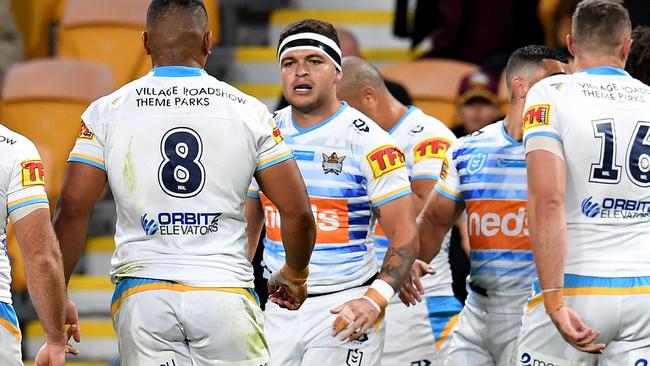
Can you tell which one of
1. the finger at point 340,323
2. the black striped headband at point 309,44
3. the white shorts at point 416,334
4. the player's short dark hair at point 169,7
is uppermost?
the player's short dark hair at point 169,7

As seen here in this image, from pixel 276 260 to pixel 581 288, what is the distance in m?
1.35

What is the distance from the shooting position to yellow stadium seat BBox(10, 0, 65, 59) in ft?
36.7

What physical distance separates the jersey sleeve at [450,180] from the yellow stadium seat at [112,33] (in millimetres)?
4318

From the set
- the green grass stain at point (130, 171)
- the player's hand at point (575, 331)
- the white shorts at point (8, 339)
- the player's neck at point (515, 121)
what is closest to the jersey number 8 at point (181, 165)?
the green grass stain at point (130, 171)

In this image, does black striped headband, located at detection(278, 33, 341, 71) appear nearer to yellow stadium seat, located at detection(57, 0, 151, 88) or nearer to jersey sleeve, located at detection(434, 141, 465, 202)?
jersey sleeve, located at detection(434, 141, 465, 202)

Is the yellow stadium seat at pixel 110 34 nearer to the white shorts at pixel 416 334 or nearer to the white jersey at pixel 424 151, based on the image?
the white jersey at pixel 424 151

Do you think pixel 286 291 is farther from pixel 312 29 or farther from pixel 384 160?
pixel 312 29

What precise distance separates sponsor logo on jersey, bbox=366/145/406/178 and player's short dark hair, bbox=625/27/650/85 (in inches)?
50.0

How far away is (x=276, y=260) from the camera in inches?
232

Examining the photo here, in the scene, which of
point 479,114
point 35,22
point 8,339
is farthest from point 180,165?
point 35,22

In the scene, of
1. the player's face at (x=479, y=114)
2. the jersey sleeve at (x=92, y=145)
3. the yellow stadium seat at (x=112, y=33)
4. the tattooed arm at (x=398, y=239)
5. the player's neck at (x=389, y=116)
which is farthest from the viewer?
the yellow stadium seat at (x=112, y=33)

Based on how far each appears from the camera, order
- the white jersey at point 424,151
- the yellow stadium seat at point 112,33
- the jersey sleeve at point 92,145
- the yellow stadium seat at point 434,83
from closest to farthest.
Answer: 1. the jersey sleeve at point 92,145
2. the white jersey at point 424,151
3. the yellow stadium seat at point 434,83
4. the yellow stadium seat at point 112,33

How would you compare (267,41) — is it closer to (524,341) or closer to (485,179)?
(485,179)

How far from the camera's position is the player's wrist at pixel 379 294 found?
18.0 feet
